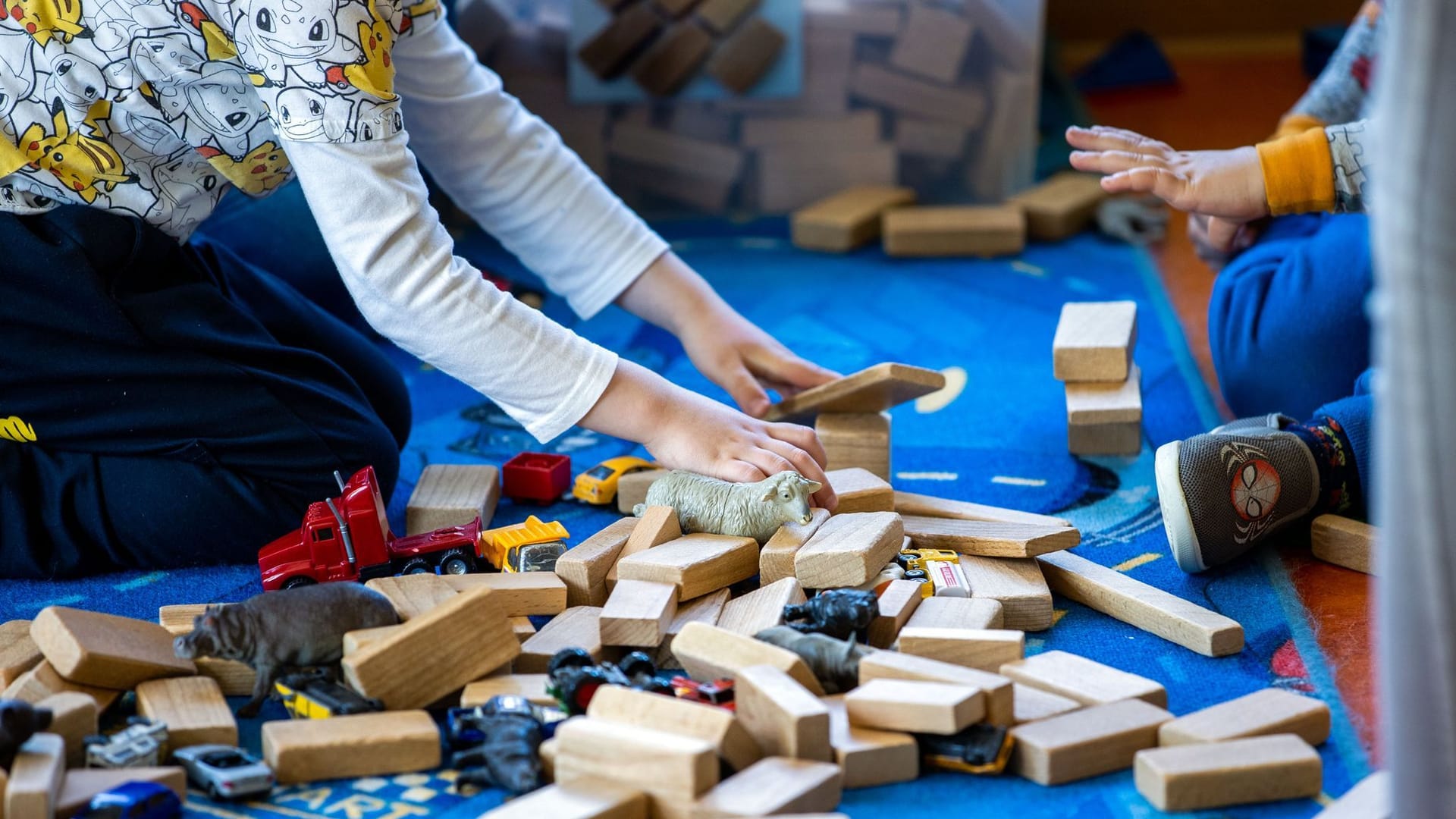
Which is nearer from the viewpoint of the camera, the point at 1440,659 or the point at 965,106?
the point at 1440,659

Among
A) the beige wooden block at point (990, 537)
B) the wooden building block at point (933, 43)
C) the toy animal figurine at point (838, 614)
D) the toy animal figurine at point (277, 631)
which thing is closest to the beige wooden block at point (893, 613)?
the toy animal figurine at point (838, 614)

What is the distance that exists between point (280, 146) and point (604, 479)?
413 millimetres

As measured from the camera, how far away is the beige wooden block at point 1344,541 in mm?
1083

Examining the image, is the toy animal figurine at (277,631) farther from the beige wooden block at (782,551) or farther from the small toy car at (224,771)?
the beige wooden block at (782,551)

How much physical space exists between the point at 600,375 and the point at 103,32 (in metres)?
0.46

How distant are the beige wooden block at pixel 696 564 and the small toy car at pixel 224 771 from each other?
0.31 meters

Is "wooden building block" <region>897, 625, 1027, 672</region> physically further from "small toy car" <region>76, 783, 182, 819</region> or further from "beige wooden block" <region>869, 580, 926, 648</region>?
"small toy car" <region>76, 783, 182, 819</region>

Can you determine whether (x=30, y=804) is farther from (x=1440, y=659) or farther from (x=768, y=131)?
(x=768, y=131)

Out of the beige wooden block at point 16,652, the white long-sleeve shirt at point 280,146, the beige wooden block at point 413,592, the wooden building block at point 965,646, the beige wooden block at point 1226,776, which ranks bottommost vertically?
the beige wooden block at point 1226,776

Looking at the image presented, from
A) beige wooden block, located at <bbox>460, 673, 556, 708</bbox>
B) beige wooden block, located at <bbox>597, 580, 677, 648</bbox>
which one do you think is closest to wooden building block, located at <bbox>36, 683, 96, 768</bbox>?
beige wooden block, located at <bbox>460, 673, 556, 708</bbox>

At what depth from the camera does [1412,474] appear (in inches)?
22.7

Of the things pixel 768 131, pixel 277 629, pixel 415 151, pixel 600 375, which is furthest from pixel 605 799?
pixel 768 131

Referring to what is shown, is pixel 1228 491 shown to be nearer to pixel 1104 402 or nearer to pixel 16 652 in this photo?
pixel 1104 402

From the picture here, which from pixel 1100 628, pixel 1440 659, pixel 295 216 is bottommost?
pixel 1100 628
